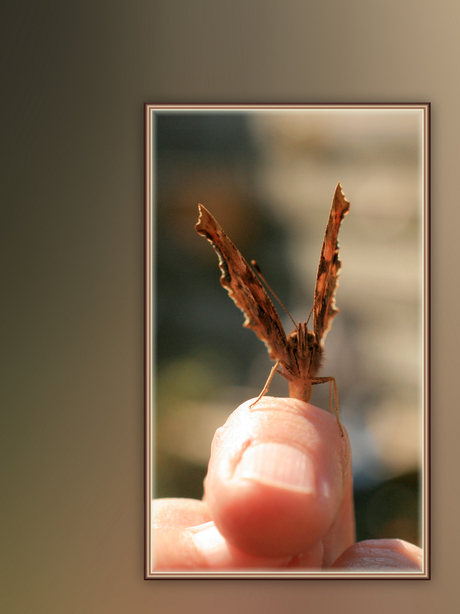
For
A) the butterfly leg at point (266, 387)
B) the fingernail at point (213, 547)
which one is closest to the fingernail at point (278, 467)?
the butterfly leg at point (266, 387)

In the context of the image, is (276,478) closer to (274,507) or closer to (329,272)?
(274,507)

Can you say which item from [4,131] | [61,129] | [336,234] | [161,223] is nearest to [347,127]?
[336,234]

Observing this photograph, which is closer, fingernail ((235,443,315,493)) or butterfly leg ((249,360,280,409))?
fingernail ((235,443,315,493))

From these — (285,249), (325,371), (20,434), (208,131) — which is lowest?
(20,434)

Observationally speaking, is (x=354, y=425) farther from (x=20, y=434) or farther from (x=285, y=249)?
(x=20, y=434)

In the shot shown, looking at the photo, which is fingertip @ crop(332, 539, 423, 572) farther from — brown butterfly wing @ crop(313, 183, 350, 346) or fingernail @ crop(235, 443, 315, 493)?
brown butterfly wing @ crop(313, 183, 350, 346)

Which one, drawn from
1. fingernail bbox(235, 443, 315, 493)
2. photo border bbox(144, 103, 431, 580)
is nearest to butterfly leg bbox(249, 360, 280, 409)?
fingernail bbox(235, 443, 315, 493)

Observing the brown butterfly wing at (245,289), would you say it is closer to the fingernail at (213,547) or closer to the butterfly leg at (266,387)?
the butterfly leg at (266,387)
